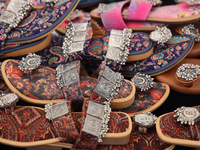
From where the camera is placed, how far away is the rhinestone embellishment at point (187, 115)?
710 millimetres

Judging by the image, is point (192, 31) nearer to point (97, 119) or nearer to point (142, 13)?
point (142, 13)

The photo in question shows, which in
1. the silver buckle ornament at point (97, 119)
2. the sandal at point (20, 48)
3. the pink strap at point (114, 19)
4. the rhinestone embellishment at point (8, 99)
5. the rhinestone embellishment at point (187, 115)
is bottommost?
the silver buckle ornament at point (97, 119)

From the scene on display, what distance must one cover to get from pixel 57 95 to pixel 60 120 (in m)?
0.15

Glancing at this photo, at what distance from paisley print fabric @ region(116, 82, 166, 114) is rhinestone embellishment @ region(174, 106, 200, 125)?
0.54ft

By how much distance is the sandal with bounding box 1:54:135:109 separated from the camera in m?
0.86

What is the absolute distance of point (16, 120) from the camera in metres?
0.81

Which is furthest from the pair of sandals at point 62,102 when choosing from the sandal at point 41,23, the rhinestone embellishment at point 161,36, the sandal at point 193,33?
the sandal at point 193,33

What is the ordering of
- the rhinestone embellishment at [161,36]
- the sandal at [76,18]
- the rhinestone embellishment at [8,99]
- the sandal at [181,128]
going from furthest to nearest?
the sandal at [76,18] < the rhinestone embellishment at [161,36] < the rhinestone embellishment at [8,99] < the sandal at [181,128]

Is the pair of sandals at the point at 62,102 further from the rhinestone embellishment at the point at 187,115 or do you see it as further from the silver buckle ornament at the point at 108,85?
the rhinestone embellishment at the point at 187,115

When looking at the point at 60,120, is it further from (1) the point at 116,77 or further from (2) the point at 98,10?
(2) the point at 98,10

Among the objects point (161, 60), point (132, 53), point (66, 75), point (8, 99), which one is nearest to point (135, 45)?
point (132, 53)

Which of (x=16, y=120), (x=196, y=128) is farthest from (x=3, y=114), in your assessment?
(x=196, y=128)

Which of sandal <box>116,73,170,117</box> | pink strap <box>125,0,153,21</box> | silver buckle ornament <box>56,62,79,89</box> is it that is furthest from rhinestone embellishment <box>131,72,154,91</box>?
pink strap <box>125,0,153,21</box>

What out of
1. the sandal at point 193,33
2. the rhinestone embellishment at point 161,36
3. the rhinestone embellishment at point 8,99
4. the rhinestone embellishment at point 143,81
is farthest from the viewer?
the sandal at point 193,33
